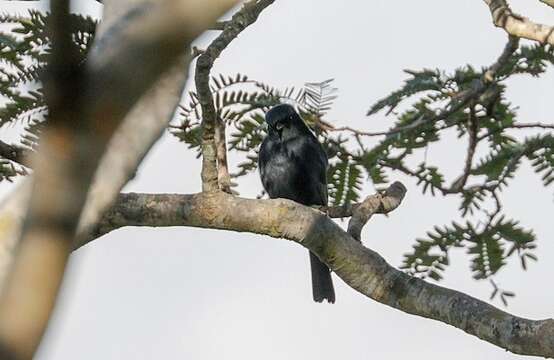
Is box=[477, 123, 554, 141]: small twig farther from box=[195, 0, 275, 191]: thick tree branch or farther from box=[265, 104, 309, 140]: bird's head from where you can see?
box=[265, 104, 309, 140]: bird's head

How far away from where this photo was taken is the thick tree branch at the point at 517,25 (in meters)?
3.15

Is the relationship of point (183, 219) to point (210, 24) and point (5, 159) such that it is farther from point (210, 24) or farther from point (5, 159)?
point (210, 24)

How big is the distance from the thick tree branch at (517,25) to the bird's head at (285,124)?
2465 millimetres

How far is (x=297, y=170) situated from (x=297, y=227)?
9.85ft

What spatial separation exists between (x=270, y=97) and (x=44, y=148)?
2.53 m

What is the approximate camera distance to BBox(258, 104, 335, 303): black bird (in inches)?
250

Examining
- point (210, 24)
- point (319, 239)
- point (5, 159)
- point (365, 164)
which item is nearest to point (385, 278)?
point (319, 239)

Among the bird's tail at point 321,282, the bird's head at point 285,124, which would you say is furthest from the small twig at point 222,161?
the bird's tail at point 321,282

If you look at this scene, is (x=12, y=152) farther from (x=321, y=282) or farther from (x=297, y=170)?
(x=321, y=282)

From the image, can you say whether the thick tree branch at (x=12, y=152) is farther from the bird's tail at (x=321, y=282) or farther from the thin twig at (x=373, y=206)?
the bird's tail at (x=321, y=282)

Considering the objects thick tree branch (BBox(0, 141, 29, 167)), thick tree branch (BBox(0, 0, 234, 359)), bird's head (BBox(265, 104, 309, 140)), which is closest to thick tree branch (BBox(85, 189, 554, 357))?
thick tree branch (BBox(0, 141, 29, 167))

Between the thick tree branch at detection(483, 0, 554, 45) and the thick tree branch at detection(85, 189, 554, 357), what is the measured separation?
768 millimetres

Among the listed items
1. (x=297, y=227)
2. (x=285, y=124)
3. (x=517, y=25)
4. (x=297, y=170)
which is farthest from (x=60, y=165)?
(x=297, y=170)

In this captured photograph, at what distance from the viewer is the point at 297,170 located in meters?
6.35
